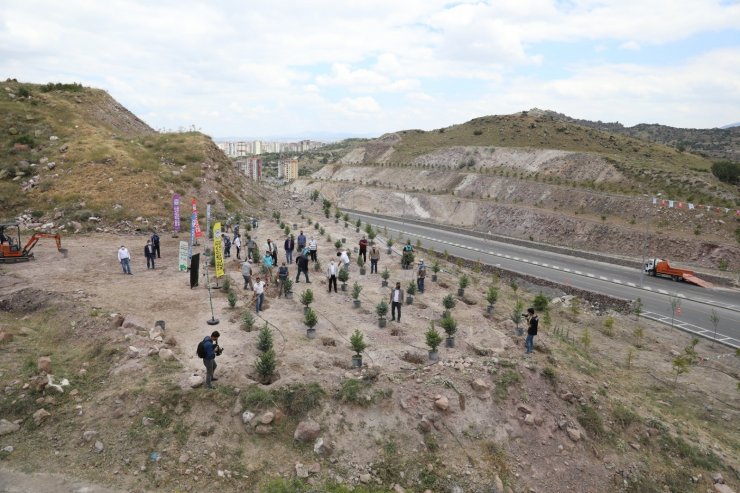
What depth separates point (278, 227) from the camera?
3747 centimetres

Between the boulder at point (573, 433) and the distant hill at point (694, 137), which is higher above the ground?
the distant hill at point (694, 137)

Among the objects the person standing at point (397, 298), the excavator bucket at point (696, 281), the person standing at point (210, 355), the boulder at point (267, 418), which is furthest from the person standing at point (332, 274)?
the excavator bucket at point (696, 281)

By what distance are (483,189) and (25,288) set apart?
54.5 metres

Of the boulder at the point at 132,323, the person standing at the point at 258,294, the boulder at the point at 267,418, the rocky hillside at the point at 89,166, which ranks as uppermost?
the rocky hillside at the point at 89,166

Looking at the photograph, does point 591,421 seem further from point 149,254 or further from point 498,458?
point 149,254

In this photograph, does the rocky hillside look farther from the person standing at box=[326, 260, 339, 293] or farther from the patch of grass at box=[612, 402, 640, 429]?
the patch of grass at box=[612, 402, 640, 429]

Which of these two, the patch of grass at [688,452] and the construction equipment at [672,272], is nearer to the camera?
the patch of grass at [688,452]

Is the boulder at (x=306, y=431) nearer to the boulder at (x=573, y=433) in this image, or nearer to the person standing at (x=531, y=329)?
the boulder at (x=573, y=433)

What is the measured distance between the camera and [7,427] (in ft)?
35.8

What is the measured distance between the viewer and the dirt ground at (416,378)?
1100cm

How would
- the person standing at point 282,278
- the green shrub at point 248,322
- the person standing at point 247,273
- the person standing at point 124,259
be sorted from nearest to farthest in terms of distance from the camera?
the green shrub at point 248,322, the person standing at point 282,278, the person standing at point 247,273, the person standing at point 124,259

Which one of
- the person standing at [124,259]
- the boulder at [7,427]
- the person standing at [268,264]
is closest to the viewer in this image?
the boulder at [7,427]

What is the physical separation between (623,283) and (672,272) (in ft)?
13.1

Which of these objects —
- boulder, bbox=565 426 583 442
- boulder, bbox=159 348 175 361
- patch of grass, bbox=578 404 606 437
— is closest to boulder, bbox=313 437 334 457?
boulder, bbox=159 348 175 361
